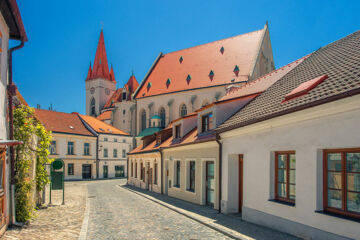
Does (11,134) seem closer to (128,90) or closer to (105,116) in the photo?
(128,90)

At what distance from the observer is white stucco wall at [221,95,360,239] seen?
22.2 feet

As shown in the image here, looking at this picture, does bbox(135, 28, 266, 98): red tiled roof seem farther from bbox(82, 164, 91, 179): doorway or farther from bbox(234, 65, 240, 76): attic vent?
bbox(82, 164, 91, 179): doorway

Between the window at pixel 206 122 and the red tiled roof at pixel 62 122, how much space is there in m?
30.4

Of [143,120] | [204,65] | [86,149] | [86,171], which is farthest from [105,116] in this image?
[204,65]

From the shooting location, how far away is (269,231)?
29.8 feet

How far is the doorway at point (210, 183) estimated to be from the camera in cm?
1436

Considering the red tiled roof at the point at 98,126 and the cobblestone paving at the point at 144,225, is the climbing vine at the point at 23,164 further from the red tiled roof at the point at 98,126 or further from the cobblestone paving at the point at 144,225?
the red tiled roof at the point at 98,126

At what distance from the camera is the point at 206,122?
16.2 metres

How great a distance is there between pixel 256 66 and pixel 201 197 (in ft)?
95.3

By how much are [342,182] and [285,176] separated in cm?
222

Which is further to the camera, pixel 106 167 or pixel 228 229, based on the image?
pixel 106 167

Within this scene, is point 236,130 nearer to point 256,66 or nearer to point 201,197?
point 201,197

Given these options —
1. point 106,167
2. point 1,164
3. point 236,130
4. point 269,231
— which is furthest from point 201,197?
point 106,167

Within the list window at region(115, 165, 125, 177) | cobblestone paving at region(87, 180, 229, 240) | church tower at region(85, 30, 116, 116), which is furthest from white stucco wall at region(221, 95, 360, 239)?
church tower at region(85, 30, 116, 116)
